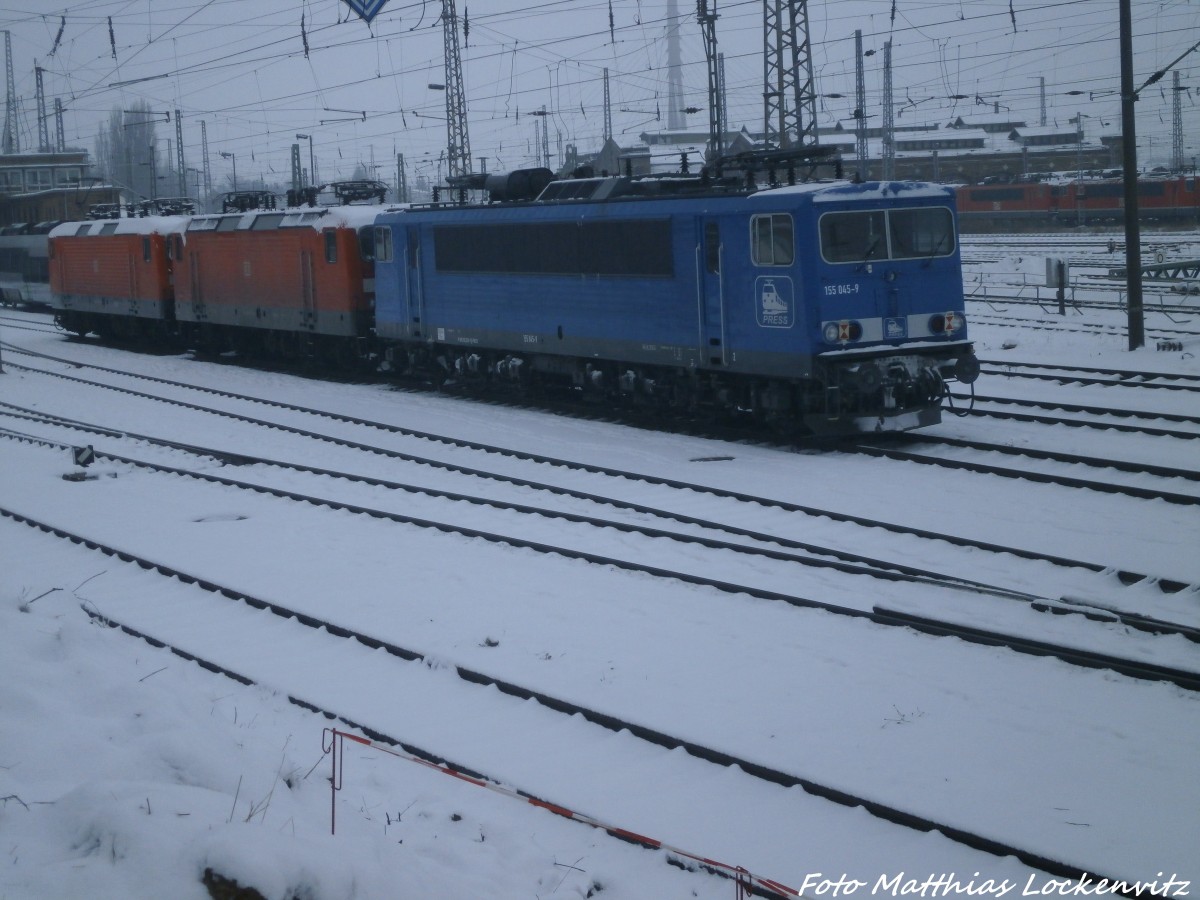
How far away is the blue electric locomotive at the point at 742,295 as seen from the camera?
1502 centimetres

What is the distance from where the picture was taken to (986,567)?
1014 cm

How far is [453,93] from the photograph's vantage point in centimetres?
2992

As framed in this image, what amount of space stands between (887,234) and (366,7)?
10761 mm

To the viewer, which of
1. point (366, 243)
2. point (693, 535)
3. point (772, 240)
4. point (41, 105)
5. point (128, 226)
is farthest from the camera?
point (41, 105)

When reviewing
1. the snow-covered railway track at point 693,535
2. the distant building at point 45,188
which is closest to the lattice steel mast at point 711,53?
the snow-covered railway track at point 693,535

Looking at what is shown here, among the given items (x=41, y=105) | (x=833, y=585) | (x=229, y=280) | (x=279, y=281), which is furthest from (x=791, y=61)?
(x=41, y=105)

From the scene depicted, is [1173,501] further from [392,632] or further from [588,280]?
[588,280]

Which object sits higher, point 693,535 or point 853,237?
point 853,237

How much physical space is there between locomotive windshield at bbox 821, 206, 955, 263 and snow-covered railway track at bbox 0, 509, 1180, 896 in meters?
8.36

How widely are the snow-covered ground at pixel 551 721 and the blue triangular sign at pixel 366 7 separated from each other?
11444 millimetres

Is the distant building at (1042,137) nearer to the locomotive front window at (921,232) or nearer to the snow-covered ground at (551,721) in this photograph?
the locomotive front window at (921,232)

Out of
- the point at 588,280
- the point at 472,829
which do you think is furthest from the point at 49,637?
the point at 588,280

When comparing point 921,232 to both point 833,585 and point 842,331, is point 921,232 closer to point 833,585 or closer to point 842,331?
point 842,331

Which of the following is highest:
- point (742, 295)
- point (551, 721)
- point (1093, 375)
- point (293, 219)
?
point (293, 219)
